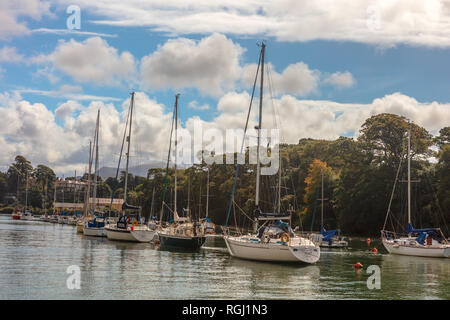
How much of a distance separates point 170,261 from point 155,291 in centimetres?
Result: 1406

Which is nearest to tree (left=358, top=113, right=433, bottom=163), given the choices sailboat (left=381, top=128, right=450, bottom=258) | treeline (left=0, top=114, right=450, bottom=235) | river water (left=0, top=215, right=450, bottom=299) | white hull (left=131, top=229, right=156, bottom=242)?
treeline (left=0, top=114, right=450, bottom=235)

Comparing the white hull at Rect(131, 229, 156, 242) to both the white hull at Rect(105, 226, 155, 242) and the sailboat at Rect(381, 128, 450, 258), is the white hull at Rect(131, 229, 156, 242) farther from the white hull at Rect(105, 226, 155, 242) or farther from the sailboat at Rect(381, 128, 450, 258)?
the sailboat at Rect(381, 128, 450, 258)

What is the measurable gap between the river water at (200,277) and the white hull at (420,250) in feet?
14.1

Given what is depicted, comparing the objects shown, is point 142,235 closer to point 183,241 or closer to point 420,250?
point 183,241

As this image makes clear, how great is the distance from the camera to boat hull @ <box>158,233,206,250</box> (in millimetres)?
48625

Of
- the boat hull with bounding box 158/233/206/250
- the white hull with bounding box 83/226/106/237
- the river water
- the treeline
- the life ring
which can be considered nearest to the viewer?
the river water

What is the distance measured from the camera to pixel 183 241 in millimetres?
49031

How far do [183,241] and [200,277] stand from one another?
18.0m

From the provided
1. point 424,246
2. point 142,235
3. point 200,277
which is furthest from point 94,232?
point 424,246

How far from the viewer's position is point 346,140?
318 ft

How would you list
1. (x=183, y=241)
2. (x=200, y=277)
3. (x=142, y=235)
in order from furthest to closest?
(x=142, y=235) < (x=183, y=241) < (x=200, y=277)

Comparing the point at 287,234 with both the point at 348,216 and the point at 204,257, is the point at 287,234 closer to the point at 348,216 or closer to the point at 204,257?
the point at 204,257

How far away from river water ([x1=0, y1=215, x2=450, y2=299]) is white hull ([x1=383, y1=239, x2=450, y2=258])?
430cm
